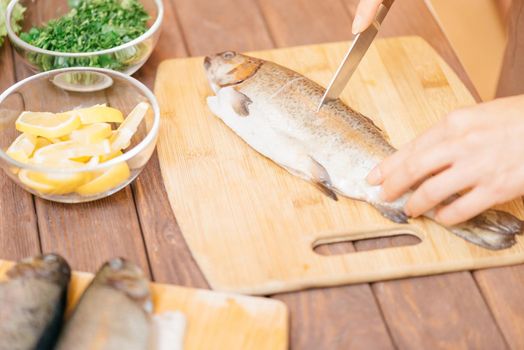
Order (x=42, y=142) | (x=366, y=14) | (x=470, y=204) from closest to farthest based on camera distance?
(x=470, y=204) < (x=42, y=142) < (x=366, y=14)

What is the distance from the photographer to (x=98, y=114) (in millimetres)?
1490

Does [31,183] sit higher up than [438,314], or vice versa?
[438,314]

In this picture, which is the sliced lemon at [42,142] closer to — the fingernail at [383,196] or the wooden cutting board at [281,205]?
the wooden cutting board at [281,205]

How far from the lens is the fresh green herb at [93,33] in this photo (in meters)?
1.63

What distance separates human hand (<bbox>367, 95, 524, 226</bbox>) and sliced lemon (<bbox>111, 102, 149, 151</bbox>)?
1.59 ft

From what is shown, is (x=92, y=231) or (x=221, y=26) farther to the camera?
(x=221, y=26)

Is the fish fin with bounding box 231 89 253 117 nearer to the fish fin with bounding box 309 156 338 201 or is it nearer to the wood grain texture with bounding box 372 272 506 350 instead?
the fish fin with bounding box 309 156 338 201

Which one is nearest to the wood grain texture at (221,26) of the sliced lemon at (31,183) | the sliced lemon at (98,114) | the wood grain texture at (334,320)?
the sliced lemon at (98,114)

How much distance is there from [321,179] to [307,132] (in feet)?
0.33

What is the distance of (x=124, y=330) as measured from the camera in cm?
114

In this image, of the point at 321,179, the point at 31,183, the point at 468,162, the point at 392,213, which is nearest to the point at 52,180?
the point at 31,183

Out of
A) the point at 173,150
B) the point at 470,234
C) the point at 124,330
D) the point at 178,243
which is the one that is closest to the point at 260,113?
the point at 173,150

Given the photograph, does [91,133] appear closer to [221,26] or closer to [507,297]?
[221,26]

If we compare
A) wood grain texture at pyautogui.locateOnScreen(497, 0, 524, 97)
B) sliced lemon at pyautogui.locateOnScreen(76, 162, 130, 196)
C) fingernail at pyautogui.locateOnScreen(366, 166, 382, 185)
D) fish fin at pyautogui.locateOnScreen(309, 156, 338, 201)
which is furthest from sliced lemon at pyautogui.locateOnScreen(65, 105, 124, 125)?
wood grain texture at pyautogui.locateOnScreen(497, 0, 524, 97)
